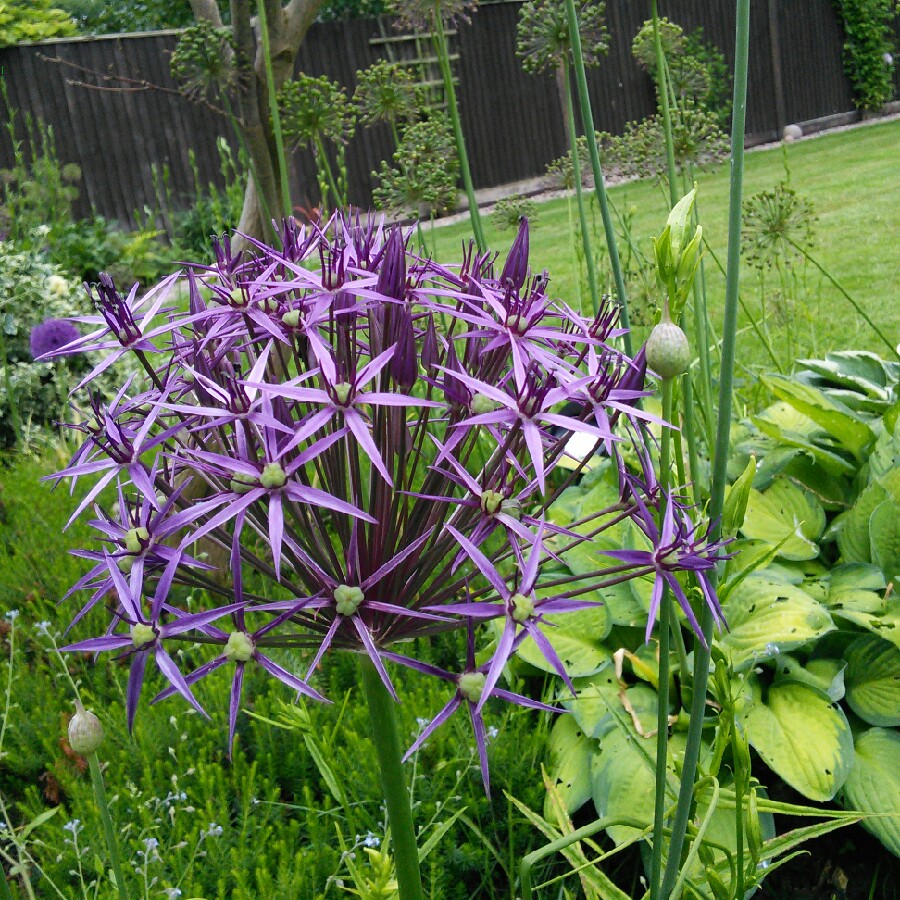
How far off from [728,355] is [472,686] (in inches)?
17.0

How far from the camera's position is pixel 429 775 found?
2.12m

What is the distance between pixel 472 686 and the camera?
960 millimetres

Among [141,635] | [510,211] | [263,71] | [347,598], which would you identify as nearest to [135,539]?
[141,635]

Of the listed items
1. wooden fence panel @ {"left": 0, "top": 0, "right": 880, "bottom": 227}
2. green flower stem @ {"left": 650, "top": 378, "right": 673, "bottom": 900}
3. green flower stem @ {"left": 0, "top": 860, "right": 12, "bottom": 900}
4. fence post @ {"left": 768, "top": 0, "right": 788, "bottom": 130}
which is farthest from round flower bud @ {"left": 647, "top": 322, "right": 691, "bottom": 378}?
fence post @ {"left": 768, "top": 0, "right": 788, "bottom": 130}

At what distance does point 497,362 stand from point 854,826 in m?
1.38

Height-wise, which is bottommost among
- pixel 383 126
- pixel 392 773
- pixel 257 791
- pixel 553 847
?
pixel 257 791

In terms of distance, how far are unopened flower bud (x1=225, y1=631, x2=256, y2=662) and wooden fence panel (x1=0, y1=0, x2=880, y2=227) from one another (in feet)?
33.3

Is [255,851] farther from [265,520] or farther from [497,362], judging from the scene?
[497,362]

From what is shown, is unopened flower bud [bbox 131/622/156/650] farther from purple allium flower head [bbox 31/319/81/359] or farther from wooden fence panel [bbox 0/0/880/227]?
wooden fence panel [bbox 0/0/880/227]

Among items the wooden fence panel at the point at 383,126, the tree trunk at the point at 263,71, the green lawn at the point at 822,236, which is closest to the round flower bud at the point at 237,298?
the green lawn at the point at 822,236

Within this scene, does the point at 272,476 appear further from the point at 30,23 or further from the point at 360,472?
the point at 30,23

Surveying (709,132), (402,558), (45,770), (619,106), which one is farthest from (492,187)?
(402,558)

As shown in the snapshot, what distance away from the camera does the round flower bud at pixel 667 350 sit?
0.97 m

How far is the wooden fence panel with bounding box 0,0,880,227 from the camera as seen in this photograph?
13242 millimetres
